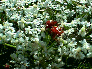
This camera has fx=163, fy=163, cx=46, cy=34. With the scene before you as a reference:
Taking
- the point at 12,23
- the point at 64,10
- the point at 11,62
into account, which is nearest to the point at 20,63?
the point at 11,62

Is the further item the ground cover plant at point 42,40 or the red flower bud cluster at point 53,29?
the red flower bud cluster at point 53,29

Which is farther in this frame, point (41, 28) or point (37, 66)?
point (41, 28)

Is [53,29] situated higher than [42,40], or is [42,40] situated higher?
[53,29]

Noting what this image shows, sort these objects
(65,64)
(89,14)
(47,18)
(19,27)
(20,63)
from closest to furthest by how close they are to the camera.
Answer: (20,63) < (65,64) < (19,27) < (47,18) < (89,14)

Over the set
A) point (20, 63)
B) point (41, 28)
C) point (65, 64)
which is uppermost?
point (41, 28)

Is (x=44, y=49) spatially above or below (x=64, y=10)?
below

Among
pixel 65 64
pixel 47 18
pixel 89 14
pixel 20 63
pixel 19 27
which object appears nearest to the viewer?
pixel 20 63

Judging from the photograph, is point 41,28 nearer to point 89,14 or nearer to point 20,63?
point 20,63

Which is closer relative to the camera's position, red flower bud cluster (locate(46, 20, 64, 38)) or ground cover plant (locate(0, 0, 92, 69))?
ground cover plant (locate(0, 0, 92, 69))
